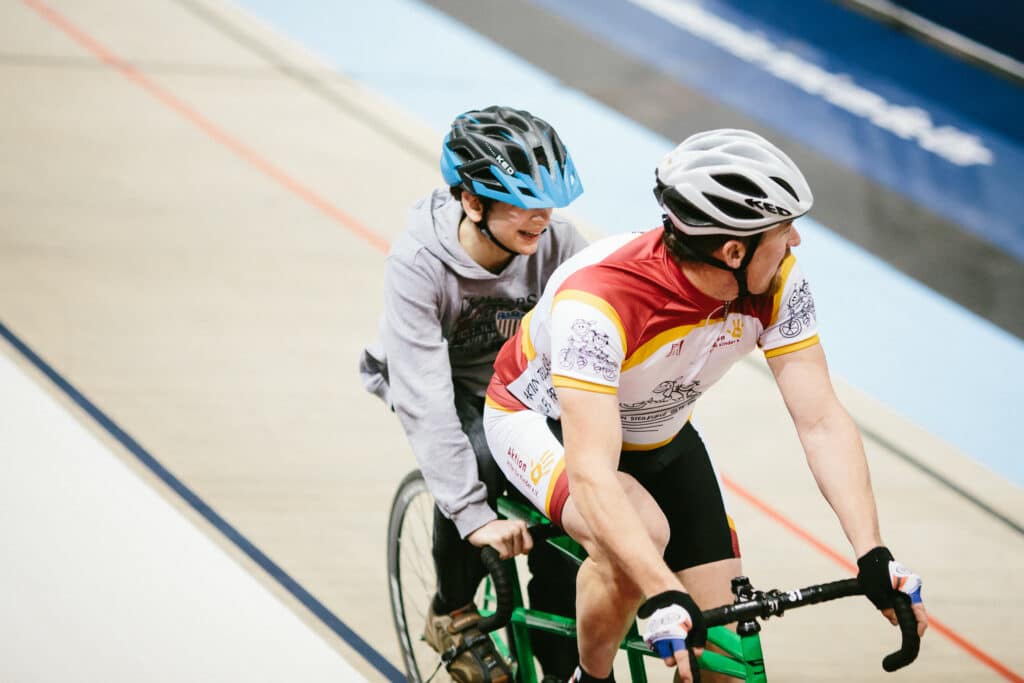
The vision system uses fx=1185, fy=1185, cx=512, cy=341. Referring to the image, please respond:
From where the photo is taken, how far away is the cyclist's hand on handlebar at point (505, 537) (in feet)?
8.15

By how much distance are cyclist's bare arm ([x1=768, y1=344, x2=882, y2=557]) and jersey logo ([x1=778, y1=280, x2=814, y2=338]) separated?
0.05 m

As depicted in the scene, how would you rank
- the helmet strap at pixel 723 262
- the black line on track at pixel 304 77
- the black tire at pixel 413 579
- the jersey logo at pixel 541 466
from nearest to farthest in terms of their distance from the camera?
the helmet strap at pixel 723 262, the jersey logo at pixel 541 466, the black tire at pixel 413 579, the black line on track at pixel 304 77

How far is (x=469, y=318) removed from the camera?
9.08 ft

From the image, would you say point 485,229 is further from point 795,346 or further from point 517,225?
point 795,346

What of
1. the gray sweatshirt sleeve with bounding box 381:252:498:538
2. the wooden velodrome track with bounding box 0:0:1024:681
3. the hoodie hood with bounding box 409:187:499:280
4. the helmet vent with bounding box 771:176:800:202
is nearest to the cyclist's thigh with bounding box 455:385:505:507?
the gray sweatshirt sleeve with bounding box 381:252:498:538

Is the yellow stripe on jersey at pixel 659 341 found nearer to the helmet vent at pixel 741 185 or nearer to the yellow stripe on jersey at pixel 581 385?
the yellow stripe on jersey at pixel 581 385

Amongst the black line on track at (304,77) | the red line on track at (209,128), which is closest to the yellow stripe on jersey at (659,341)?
the red line on track at (209,128)

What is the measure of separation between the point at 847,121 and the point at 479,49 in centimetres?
209

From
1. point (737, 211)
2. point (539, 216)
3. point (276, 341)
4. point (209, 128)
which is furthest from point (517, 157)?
point (209, 128)

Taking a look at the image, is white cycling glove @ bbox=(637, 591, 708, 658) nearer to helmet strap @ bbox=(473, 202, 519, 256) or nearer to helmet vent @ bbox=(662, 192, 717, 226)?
helmet vent @ bbox=(662, 192, 717, 226)

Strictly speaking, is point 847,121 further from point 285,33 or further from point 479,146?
point 479,146

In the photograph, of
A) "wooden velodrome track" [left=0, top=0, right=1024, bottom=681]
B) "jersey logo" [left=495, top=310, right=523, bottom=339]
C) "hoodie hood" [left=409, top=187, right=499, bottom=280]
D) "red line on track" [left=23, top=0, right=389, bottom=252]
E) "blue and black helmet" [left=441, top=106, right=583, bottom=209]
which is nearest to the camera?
"blue and black helmet" [left=441, top=106, right=583, bottom=209]

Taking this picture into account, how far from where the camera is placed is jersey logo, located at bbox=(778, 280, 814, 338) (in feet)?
7.57

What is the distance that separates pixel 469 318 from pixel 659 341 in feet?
2.09
